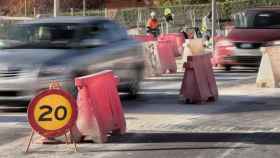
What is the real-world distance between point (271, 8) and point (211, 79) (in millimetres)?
10301

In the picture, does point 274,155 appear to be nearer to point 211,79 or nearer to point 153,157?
point 153,157

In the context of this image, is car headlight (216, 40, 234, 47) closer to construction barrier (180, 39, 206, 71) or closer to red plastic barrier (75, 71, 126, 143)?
construction barrier (180, 39, 206, 71)

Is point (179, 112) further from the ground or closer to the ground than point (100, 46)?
closer to the ground

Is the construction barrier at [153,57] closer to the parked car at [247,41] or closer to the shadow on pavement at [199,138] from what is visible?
the parked car at [247,41]

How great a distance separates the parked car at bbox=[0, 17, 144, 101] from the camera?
1334cm

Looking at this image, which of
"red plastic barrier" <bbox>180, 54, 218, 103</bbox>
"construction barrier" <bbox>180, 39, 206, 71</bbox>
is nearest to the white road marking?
"red plastic barrier" <bbox>180, 54, 218, 103</bbox>

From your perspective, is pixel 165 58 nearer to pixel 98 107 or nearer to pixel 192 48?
pixel 192 48

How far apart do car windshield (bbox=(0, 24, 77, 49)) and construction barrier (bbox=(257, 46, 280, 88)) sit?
4963mm

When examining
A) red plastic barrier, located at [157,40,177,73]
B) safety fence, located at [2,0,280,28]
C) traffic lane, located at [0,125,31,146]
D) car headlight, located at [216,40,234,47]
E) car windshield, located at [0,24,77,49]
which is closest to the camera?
traffic lane, located at [0,125,31,146]

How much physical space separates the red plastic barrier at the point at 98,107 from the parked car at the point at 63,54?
2409 millimetres

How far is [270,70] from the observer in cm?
1795

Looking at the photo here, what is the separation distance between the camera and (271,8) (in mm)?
25219

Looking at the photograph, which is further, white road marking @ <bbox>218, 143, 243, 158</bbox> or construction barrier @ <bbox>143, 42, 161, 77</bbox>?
construction barrier @ <bbox>143, 42, 161, 77</bbox>

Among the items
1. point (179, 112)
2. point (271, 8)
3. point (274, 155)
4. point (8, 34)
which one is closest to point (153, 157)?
point (274, 155)
